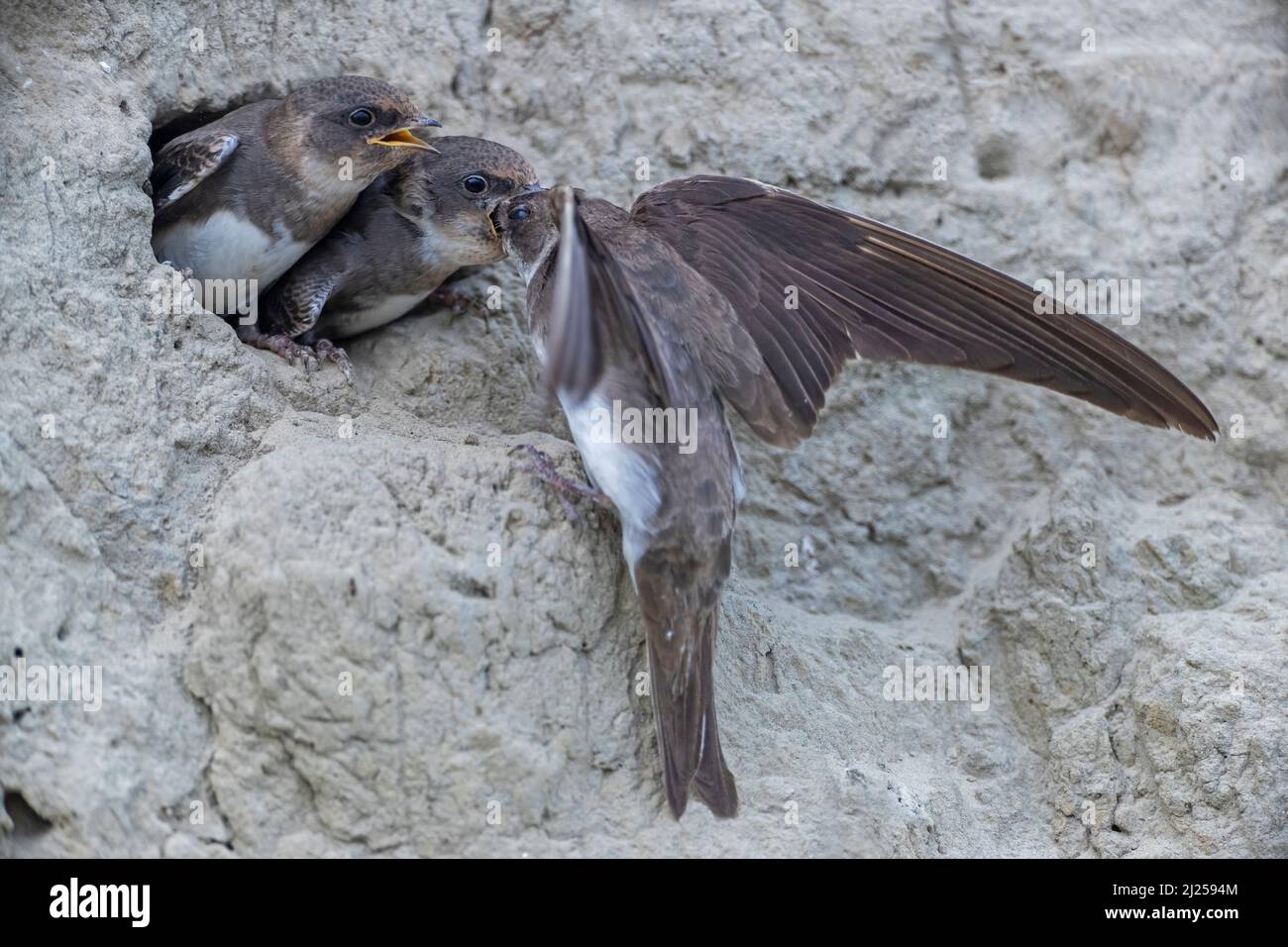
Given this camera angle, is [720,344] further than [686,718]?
Yes

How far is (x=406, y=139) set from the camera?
368 centimetres

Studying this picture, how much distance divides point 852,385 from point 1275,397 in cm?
113

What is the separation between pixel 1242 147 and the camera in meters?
4.19

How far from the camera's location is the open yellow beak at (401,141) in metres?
3.59

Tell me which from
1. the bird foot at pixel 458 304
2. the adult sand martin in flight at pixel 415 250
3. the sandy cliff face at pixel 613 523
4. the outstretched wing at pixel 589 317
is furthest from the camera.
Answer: the bird foot at pixel 458 304

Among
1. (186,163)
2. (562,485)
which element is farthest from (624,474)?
(186,163)

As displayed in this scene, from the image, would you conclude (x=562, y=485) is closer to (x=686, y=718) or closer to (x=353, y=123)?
(x=686, y=718)

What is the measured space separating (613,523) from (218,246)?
3.96 feet

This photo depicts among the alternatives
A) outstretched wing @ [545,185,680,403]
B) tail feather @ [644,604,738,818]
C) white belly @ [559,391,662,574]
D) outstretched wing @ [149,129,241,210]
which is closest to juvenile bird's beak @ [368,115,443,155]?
outstretched wing @ [149,129,241,210]

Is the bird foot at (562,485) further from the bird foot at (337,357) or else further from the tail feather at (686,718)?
the bird foot at (337,357)

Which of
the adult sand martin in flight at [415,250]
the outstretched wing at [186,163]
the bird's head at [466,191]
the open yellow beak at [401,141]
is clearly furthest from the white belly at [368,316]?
the outstretched wing at [186,163]

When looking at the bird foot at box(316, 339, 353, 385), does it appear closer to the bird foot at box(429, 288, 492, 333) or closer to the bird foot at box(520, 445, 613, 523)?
the bird foot at box(429, 288, 492, 333)

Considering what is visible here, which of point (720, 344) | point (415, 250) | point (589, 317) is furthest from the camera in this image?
point (415, 250)
